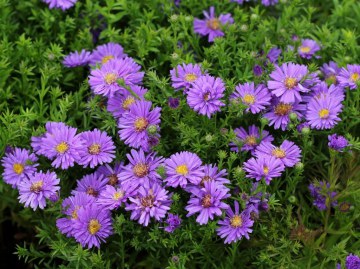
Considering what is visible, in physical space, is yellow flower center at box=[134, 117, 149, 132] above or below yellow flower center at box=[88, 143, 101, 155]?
above

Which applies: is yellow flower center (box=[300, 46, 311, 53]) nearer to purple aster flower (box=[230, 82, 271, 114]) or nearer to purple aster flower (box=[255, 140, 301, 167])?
purple aster flower (box=[230, 82, 271, 114])

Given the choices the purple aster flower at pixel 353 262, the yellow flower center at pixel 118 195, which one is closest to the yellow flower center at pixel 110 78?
the yellow flower center at pixel 118 195

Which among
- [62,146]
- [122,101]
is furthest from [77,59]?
[62,146]

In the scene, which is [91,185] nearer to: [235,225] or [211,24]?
[235,225]

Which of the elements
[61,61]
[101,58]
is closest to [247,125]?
[101,58]

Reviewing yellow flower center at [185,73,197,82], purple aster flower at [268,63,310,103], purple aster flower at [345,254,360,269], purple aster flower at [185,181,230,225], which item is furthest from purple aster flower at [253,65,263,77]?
purple aster flower at [345,254,360,269]

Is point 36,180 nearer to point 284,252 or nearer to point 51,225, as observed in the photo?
point 51,225

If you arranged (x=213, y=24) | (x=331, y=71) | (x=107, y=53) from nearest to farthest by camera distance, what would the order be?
1. (x=331, y=71)
2. (x=107, y=53)
3. (x=213, y=24)
